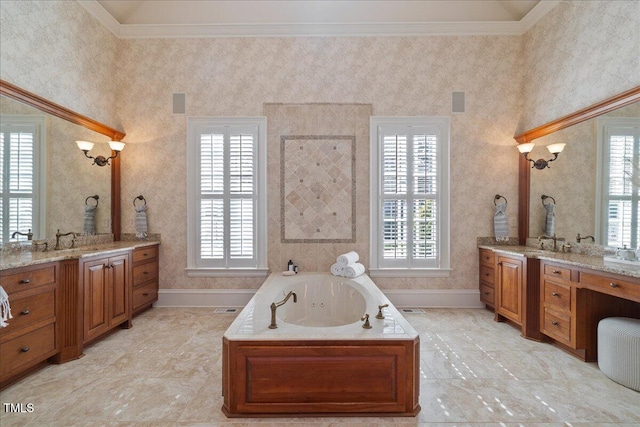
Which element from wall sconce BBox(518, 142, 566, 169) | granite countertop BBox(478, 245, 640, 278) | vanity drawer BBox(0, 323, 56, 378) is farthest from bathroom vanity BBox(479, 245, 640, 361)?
vanity drawer BBox(0, 323, 56, 378)

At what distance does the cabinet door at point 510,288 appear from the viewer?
122 inches

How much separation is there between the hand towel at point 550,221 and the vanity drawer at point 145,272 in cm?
484

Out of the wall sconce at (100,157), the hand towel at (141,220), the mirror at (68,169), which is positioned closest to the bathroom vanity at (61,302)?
the hand towel at (141,220)

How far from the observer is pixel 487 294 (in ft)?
12.1

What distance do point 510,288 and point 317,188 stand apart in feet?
8.25

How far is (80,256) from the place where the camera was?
258cm

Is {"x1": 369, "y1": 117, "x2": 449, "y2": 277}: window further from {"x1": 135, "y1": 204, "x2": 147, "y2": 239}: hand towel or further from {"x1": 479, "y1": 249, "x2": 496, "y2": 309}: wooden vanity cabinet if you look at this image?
{"x1": 135, "y1": 204, "x2": 147, "y2": 239}: hand towel

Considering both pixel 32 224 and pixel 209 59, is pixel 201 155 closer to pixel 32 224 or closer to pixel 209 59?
pixel 209 59

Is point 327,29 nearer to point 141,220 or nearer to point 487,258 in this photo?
point 141,220

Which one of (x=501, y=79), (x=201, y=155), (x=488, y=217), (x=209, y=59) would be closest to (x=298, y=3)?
(x=209, y=59)

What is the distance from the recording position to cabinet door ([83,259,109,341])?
2667 millimetres

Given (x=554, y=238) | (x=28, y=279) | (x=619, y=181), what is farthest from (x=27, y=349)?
(x=619, y=181)

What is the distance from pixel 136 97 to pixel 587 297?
5430mm

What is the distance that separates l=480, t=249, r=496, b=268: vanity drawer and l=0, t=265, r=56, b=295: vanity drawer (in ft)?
14.6
